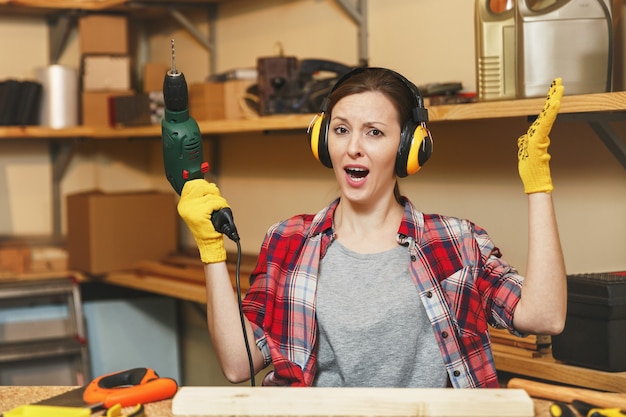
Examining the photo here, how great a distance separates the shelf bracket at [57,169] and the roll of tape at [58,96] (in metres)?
0.34

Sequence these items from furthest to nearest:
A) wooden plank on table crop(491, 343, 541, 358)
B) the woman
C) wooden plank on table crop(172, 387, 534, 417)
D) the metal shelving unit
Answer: the metal shelving unit < wooden plank on table crop(491, 343, 541, 358) < the woman < wooden plank on table crop(172, 387, 534, 417)

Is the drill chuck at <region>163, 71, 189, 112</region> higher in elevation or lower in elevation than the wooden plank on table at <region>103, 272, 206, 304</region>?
higher

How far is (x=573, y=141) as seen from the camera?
2.42m

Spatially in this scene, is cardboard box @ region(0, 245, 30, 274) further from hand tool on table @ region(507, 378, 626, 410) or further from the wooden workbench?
hand tool on table @ region(507, 378, 626, 410)

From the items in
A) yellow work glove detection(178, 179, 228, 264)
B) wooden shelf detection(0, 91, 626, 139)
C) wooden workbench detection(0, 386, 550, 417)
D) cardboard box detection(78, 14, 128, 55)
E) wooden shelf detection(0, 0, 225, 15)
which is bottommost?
wooden workbench detection(0, 386, 550, 417)

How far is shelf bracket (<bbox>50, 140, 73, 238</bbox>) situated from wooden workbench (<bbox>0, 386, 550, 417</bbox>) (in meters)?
2.77

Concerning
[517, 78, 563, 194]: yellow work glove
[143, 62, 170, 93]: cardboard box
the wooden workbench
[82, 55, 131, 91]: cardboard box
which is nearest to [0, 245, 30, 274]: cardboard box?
[82, 55, 131, 91]: cardboard box

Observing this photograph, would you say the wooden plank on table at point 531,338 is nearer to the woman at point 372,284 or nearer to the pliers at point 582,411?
the woman at point 372,284

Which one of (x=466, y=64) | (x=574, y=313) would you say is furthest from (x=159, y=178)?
(x=574, y=313)

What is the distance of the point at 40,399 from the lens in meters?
1.41

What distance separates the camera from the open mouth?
170 cm

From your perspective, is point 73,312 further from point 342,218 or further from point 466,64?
point 342,218

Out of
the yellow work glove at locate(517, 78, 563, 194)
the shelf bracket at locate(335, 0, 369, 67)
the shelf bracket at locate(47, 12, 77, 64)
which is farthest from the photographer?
the shelf bracket at locate(47, 12, 77, 64)

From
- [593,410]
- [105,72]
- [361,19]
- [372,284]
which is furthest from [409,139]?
[105,72]
